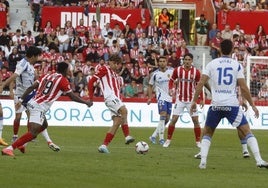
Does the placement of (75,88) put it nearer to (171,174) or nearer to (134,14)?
(134,14)

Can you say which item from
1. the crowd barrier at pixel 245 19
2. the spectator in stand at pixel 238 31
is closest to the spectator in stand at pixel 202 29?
the crowd barrier at pixel 245 19

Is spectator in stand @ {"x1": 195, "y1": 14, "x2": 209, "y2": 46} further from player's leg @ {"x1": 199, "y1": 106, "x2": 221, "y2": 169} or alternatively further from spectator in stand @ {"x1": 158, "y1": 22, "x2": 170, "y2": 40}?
player's leg @ {"x1": 199, "y1": 106, "x2": 221, "y2": 169}

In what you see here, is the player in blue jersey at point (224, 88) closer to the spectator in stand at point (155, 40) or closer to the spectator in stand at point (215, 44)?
the spectator in stand at point (155, 40)

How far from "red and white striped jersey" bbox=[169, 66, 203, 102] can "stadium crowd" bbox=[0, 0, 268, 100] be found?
40.5 ft

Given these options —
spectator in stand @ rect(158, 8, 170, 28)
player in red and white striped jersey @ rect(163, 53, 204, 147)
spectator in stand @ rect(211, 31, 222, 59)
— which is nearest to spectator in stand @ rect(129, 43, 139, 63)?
spectator in stand @ rect(211, 31, 222, 59)

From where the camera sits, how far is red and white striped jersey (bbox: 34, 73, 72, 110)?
2034 cm

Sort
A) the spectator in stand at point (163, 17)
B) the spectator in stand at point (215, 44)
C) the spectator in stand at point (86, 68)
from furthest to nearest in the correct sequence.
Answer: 1. the spectator in stand at point (163, 17)
2. the spectator in stand at point (215, 44)
3. the spectator in stand at point (86, 68)

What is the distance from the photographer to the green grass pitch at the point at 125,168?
15344 mm

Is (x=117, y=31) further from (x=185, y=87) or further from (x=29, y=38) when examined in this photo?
(x=185, y=87)

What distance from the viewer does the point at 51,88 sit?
66.9 ft

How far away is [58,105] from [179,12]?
14517mm

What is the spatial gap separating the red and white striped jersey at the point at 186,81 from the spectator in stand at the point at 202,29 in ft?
66.3

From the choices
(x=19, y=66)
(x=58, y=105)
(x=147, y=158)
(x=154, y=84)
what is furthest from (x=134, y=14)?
(x=147, y=158)

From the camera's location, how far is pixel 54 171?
16.9 meters
